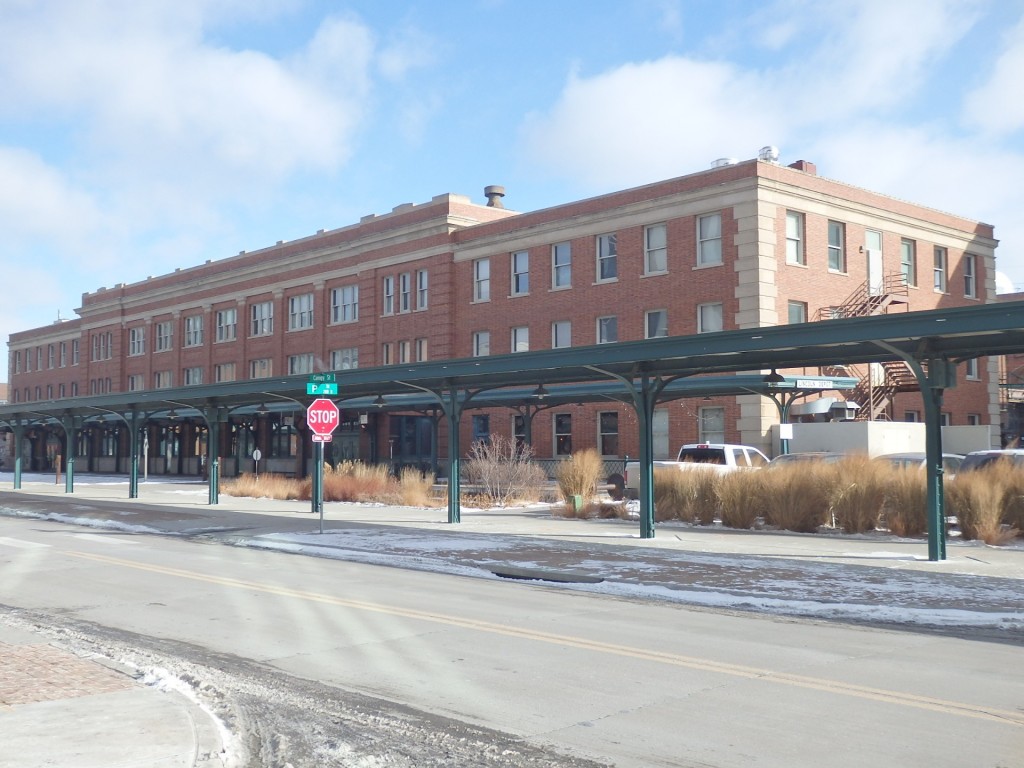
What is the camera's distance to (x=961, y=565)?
49.4ft

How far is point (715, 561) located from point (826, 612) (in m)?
4.48

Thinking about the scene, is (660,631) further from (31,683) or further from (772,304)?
(772,304)

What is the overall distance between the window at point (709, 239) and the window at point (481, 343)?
1163 cm

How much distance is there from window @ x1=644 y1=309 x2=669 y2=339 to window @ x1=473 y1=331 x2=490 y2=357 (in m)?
8.93

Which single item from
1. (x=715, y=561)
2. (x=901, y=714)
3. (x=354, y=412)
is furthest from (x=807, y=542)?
(x=354, y=412)

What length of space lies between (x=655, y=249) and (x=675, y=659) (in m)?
31.0

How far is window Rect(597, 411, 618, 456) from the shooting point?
3988cm

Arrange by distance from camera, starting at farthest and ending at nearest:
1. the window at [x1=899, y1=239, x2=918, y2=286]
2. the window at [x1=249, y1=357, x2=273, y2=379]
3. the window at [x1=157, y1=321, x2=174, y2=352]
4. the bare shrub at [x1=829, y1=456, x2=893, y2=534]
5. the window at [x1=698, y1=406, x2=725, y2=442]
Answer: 1. the window at [x1=157, y1=321, x2=174, y2=352]
2. the window at [x1=249, y1=357, x2=273, y2=379]
3. the window at [x1=899, y1=239, x2=918, y2=286]
4. the window at [x1=698, y1=406, x2=725, y2=442]
5. the bare shrub at [x1=829, y1=456, x2=893, y2=534]

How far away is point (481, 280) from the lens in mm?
45438

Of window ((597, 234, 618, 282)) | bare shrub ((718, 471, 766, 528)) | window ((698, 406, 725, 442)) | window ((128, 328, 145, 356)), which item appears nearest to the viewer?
bare shrub ((718, 471, 766, 528))

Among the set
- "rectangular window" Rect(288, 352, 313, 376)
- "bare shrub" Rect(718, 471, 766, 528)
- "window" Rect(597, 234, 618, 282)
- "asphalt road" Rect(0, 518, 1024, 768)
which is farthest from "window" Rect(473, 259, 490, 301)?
"asphalt road" Rect(0, 518, 1024, 768)

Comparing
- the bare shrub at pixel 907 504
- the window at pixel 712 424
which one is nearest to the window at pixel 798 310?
the window at pixel 712 424

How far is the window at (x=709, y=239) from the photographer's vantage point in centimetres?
3650

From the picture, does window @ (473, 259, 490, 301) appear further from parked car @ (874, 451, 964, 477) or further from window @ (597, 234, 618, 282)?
parked car @ (874, 451, 964, 477)
